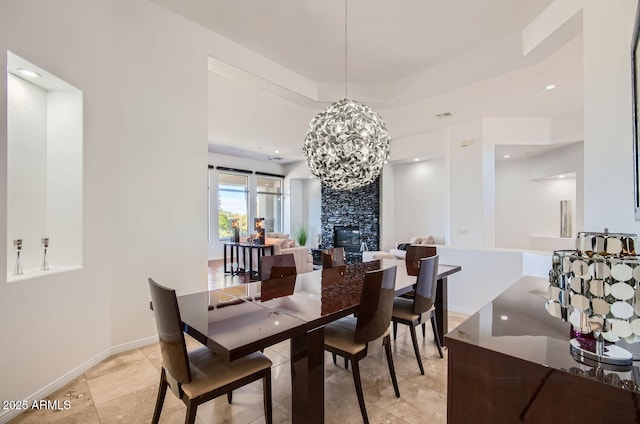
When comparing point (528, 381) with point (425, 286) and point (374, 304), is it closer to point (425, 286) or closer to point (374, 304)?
point (374, 304)

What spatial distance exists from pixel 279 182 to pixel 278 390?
8.95 metres

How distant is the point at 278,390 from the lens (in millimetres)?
2180

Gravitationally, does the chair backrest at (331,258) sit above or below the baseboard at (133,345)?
above

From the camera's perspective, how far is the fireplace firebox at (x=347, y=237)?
318 inches

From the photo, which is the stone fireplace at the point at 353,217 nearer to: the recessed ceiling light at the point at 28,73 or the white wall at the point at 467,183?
the white wall at the point at 467,183

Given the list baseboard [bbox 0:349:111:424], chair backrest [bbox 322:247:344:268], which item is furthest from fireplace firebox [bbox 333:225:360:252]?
baseboard [bbox 0:349:111:424]

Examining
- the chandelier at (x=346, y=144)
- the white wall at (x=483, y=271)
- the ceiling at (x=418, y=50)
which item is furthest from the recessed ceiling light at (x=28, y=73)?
the white wall at (x=483, y=271)

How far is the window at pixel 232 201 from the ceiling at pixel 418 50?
4572 mm

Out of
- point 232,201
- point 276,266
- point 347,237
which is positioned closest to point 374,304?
point 276,266

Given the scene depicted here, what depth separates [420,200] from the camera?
290 inches

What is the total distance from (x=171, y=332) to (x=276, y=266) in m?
1.46

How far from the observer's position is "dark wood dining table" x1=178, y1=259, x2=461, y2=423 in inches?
52.6

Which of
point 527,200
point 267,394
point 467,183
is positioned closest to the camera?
point 267,394

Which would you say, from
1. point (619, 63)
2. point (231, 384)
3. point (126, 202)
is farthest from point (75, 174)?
point (619, 63)
